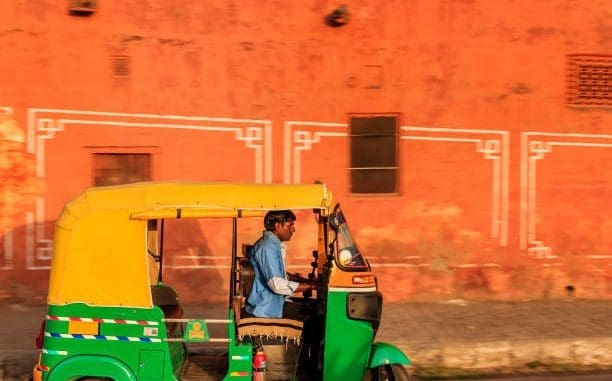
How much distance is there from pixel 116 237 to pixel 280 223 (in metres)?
1.25

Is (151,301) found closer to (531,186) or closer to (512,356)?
(512,356)

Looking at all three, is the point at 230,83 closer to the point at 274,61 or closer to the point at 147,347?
the point at 274,61

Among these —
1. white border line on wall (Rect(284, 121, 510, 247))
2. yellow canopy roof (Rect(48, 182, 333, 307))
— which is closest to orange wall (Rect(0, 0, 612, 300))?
white border line on wall (Rect(284, 121, 510, 247))

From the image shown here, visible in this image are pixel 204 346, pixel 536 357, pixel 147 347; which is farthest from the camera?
pixel 536 357

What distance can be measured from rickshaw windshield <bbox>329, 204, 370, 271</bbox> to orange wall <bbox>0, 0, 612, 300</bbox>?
4348 mm

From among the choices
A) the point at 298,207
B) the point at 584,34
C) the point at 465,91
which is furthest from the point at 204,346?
the point at 584,34

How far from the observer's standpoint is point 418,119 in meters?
10.4

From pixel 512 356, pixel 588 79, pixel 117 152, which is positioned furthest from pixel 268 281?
pixel 588 79

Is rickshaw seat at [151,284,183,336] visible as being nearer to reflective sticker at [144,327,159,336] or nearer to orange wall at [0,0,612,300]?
reflective sticker at [144,327,159,336]

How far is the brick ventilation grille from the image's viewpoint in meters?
10.7

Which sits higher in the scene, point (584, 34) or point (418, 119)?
point (584, 34)

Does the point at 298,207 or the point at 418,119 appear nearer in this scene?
the point at 298,207

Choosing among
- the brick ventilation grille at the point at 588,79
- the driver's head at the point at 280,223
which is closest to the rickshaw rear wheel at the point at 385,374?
the driver's head at the point at 280,223

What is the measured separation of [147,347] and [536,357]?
4514 millimetres
